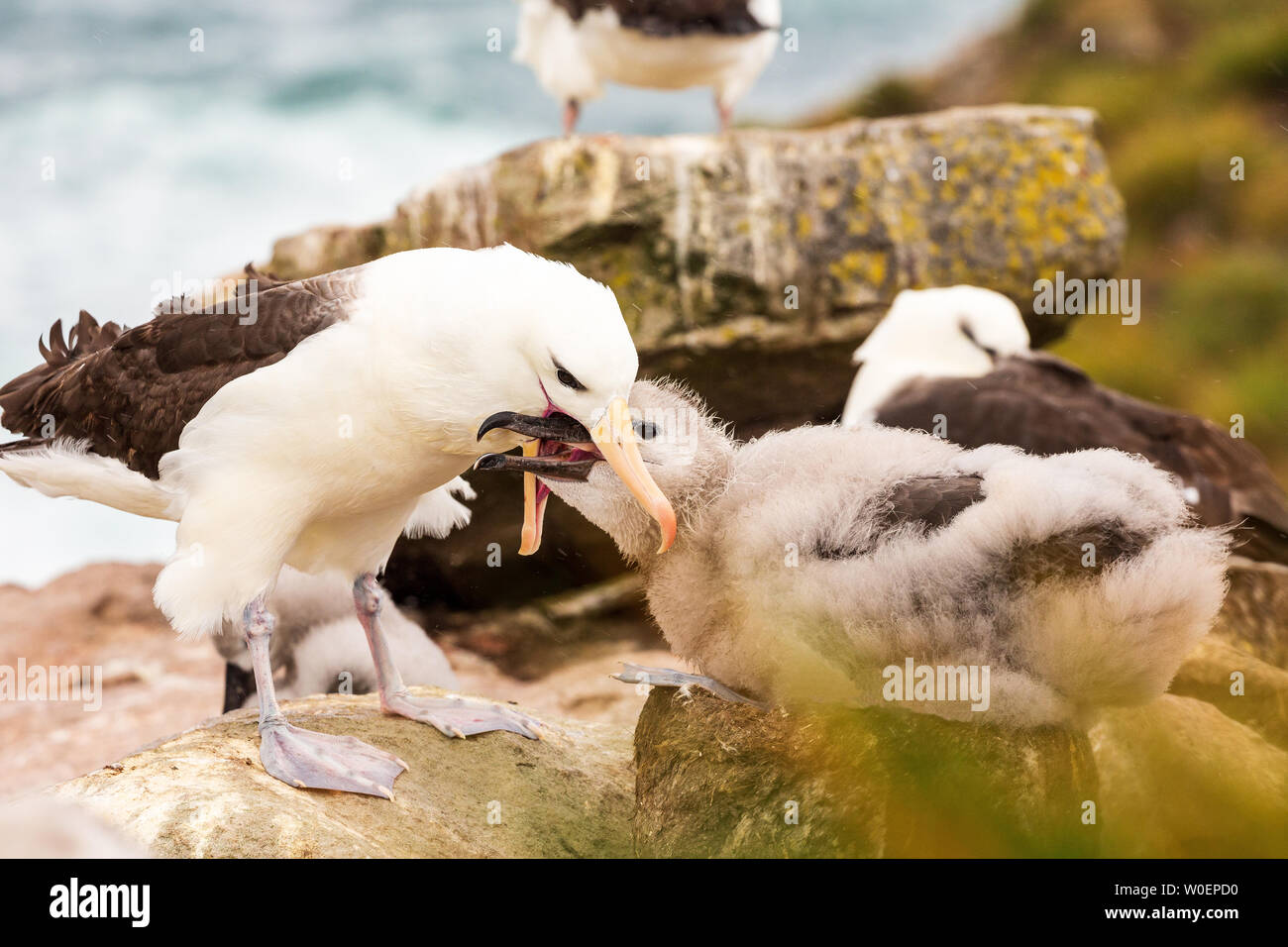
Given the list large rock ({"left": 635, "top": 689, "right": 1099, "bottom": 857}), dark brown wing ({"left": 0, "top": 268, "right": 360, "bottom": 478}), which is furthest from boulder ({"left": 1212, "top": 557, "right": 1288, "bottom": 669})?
dark brown wing ({"left": 0, "top": 268, "right": 360, "bottom": 478})

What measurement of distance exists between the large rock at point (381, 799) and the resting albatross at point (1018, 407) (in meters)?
2.61

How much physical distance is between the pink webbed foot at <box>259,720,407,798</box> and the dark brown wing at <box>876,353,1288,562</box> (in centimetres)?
351

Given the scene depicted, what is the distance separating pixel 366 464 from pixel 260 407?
31 centimetres

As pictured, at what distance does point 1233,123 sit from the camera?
50.5ft

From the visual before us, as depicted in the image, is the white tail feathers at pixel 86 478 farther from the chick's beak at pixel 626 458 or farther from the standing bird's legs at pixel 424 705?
the chick's beak at pixel 626 458

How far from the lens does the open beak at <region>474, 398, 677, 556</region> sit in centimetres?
302

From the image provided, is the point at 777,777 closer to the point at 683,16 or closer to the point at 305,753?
the point at 305,753

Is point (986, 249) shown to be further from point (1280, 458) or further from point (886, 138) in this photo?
point (1280, 458)

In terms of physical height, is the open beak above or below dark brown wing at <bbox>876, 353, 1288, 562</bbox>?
above

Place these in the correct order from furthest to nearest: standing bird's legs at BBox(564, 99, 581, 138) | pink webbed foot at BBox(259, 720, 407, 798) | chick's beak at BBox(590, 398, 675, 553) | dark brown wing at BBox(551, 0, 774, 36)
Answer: standing bird's legs at BBox(564, 99, 581, 138)
dark brown wing at BBox(551, 0, 774, 36)
pink webbed foot at BBox(259, 720, 407, 798)
chick's beak at BBox(590, 398, 675, 553)

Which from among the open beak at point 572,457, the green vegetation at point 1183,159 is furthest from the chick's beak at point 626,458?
the green vegetation at point 1183,159

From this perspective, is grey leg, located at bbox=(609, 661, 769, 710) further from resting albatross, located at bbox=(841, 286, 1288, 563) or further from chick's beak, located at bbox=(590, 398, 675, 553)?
resting albatross, located at bbox=(841, 286, 1288, 563)

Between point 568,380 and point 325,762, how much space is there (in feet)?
3.98

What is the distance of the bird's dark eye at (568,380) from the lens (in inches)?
120
